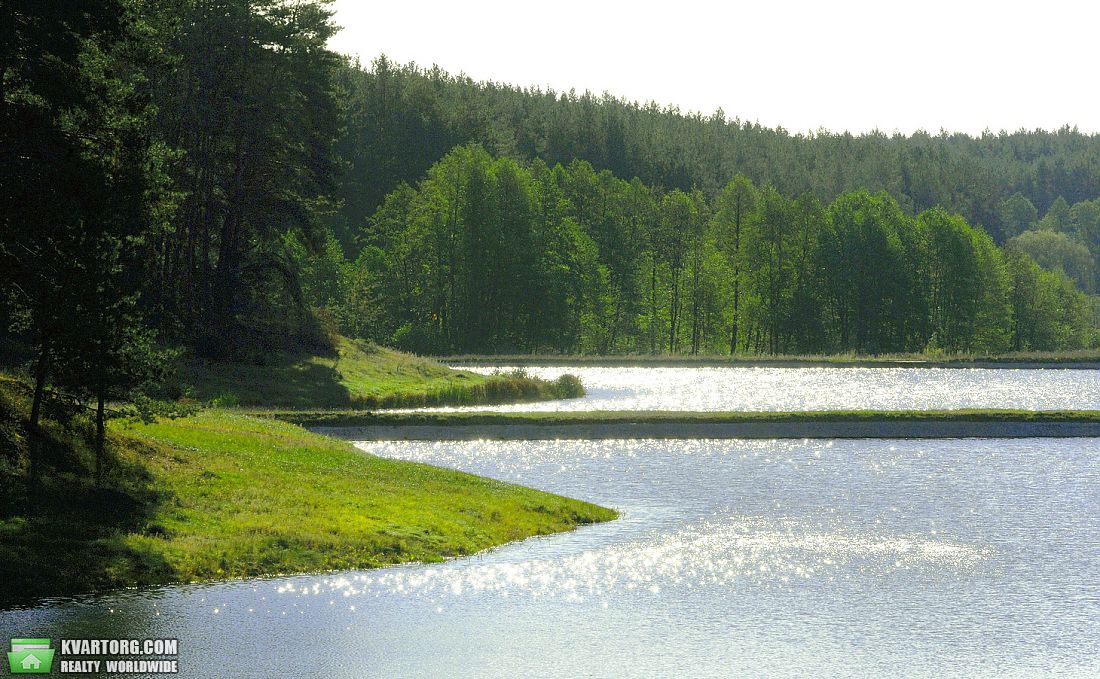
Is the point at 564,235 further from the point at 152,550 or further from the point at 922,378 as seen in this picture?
the point at 152,550

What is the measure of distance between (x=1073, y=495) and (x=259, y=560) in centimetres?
2368

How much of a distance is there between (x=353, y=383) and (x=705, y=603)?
160 feet

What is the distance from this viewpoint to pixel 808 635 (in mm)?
19250

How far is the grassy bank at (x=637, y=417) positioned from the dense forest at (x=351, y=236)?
34.1 feet

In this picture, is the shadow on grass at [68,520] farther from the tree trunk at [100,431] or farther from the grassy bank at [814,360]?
the grassy bank at [814,360]

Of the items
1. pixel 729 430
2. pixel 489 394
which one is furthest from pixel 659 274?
pixel 729 430

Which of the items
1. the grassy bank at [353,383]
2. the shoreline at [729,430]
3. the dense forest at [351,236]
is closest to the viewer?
the dense forest at [351,236]

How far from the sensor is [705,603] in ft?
70.9

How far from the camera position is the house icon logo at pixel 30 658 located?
16750 millimetres

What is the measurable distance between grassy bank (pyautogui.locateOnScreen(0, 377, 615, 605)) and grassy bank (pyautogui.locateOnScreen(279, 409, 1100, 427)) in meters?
15.8

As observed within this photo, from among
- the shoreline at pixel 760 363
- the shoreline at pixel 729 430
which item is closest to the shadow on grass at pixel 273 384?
the shoreline at pixel 729 430

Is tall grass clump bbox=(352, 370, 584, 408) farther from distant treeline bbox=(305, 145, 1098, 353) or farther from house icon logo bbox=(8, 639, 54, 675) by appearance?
house icon logo bbox=(8, 639, 54, 675)

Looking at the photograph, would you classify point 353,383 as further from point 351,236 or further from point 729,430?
point 351,236

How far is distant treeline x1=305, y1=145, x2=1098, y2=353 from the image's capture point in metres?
123
